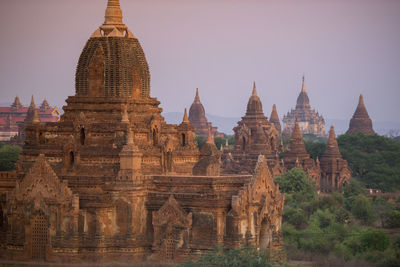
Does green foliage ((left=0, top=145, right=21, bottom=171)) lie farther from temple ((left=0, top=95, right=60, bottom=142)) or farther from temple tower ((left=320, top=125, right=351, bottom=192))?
temple ((left=0, top=95, right=60, bottom=142))

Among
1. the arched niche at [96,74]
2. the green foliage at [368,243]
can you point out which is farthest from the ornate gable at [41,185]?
the green foliage at [368,243]

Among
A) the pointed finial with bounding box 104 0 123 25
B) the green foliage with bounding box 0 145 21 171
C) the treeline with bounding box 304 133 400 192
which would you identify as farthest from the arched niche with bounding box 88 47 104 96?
the treeline with bounding box 304 133 400 192

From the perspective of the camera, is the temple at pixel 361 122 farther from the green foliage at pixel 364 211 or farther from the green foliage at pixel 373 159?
the green foliage at pixel 364 211

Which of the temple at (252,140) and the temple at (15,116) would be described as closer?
the temple at (252,140)

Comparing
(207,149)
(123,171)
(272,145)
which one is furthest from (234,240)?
(272,145)

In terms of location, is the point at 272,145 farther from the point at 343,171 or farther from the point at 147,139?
the point at 147,139

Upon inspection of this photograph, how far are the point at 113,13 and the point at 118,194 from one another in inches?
419

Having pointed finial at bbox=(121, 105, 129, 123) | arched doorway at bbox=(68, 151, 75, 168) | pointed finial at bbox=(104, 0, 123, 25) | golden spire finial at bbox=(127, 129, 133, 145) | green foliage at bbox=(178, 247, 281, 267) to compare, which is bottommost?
green foliage at bbox=(178, 247, 281, 267)

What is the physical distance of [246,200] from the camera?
4603 cm

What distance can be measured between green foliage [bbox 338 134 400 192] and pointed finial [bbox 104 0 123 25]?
50.2 metres

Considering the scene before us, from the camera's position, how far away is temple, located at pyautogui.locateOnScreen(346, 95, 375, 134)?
143875mm

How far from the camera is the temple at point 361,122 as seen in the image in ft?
472

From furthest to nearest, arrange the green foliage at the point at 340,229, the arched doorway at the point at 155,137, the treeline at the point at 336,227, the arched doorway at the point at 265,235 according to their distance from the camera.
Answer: the green foliage at the point at 340,229 < the treeline at the point at 336,227 < the arched doorway at the point at 155,137 < the arched doorway at the point at 265,235

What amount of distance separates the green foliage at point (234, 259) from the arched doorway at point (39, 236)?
24.4 ft
